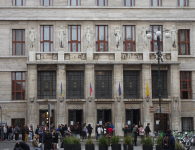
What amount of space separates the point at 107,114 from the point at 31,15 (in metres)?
13.9

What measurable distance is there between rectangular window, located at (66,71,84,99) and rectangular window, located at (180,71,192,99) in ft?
37.4

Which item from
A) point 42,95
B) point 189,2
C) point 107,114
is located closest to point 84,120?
point 107,114

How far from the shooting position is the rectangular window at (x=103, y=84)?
4416 cm

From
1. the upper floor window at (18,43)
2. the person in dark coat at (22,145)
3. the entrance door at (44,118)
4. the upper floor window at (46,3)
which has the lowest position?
the person in dark coat at (22,145)

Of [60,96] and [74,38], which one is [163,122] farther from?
[74,38]

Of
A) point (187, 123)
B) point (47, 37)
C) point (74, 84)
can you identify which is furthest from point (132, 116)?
point (47, 37)

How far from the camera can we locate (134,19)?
44875 mm

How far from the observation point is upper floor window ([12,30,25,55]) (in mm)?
44812

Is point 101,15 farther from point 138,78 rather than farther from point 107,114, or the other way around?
point 107,114

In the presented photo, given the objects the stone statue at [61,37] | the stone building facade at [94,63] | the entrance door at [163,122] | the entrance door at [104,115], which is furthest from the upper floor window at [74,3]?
the entrance door at [163,122]

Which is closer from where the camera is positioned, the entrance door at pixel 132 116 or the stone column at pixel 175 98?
the stone column at pixel 175 98

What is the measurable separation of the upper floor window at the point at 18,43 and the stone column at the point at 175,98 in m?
16.8

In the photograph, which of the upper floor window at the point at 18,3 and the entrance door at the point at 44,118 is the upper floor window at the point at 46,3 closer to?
the upper floor window at the point at 18,3

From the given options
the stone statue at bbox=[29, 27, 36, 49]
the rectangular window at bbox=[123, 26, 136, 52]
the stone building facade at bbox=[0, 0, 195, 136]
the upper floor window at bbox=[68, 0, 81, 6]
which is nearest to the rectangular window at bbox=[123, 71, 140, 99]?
the stone building facade at bbox=[0, 0, 195, 136]
